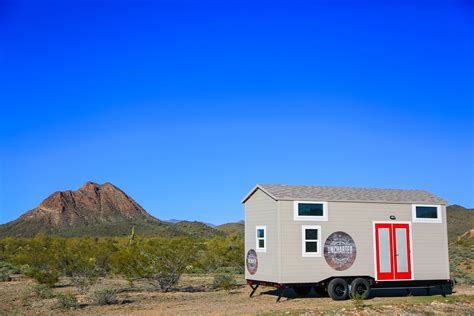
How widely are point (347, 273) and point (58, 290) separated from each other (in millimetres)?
12275

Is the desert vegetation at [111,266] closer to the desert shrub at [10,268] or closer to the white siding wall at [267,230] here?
the white siding wall at [267,230]

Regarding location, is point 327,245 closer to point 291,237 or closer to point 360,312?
point 291,237

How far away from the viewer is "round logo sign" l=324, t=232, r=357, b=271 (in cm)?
1739

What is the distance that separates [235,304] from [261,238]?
2297mm

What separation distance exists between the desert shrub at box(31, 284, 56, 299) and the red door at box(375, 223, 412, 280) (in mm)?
11105

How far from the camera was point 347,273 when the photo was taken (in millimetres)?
17531

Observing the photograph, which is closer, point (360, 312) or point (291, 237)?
point (360, 312)

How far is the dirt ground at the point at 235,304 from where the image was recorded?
15109 millimetres

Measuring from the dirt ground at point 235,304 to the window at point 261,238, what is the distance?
1681 mm

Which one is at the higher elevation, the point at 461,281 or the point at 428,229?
the point at 428,229

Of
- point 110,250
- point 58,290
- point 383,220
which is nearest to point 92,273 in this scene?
point 58,290

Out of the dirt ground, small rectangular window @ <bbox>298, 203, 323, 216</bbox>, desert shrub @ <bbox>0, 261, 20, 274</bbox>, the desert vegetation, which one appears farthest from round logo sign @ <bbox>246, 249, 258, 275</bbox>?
desert shrub @ <bbox>0, 261, 20, 274</bbox>

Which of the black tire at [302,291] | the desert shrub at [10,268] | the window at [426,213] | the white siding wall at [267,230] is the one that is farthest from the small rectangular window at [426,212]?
the desert shrub at [10,268]

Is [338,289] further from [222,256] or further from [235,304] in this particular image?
[222,256]
